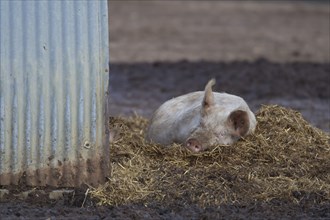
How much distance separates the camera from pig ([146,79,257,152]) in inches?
295

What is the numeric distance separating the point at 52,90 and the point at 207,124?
5.51 feet

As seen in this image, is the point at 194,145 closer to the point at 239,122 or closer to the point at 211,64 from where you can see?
the point at 239,122

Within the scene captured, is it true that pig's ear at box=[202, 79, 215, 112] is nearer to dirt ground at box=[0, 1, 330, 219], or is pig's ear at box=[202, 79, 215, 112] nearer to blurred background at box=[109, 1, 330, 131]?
dirt ground at box=[0, 1, 330, 219]

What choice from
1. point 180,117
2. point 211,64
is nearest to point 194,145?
point 180,117

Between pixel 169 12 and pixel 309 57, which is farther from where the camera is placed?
pixel 169 12

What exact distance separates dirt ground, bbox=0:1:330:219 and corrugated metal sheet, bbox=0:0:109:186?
235mm

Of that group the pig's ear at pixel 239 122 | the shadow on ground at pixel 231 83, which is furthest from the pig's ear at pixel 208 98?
the shadow on ground at pixel 231 83

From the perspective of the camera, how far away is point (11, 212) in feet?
19.7

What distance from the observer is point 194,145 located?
7375mm

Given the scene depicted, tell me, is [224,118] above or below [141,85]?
above

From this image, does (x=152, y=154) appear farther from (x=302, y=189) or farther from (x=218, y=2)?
(x=218, y=2)

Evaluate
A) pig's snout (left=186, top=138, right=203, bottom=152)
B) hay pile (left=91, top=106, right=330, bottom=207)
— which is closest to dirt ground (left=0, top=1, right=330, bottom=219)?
hay pile (left=91, top=106, right=330, bottom=207)

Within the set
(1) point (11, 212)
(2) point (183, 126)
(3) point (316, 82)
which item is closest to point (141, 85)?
(3) point (316, 82)

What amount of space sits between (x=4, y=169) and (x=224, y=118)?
2068mm
